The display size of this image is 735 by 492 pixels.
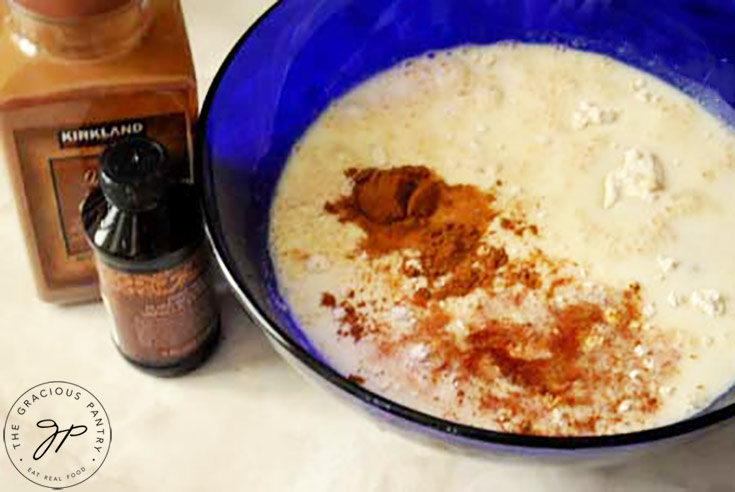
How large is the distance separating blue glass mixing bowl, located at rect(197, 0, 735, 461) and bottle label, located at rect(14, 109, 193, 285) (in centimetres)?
3

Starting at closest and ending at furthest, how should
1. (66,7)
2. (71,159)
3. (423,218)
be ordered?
(66,7), (71,159), (423,218)

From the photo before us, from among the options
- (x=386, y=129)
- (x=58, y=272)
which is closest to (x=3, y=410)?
(x=58, y=272)

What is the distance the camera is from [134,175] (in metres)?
0.88

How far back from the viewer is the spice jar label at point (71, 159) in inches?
37.7

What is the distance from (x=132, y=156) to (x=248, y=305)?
161 millimetres

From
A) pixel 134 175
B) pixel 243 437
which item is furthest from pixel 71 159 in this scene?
pixel 243 437

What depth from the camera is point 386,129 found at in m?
1.18

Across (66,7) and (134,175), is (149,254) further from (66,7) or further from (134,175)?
(66,7)

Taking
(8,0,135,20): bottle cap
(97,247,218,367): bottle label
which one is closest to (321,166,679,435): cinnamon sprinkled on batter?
(97,247,218,367): bottle label

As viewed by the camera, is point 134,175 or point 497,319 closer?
point 134,175

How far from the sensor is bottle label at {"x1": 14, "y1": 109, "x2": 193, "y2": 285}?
957 millimetres

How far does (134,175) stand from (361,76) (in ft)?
1.36

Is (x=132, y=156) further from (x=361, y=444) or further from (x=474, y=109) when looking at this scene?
(x=474, y=109)

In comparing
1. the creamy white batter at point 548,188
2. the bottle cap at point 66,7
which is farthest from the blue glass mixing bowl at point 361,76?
the bottle cap at point 66,7
